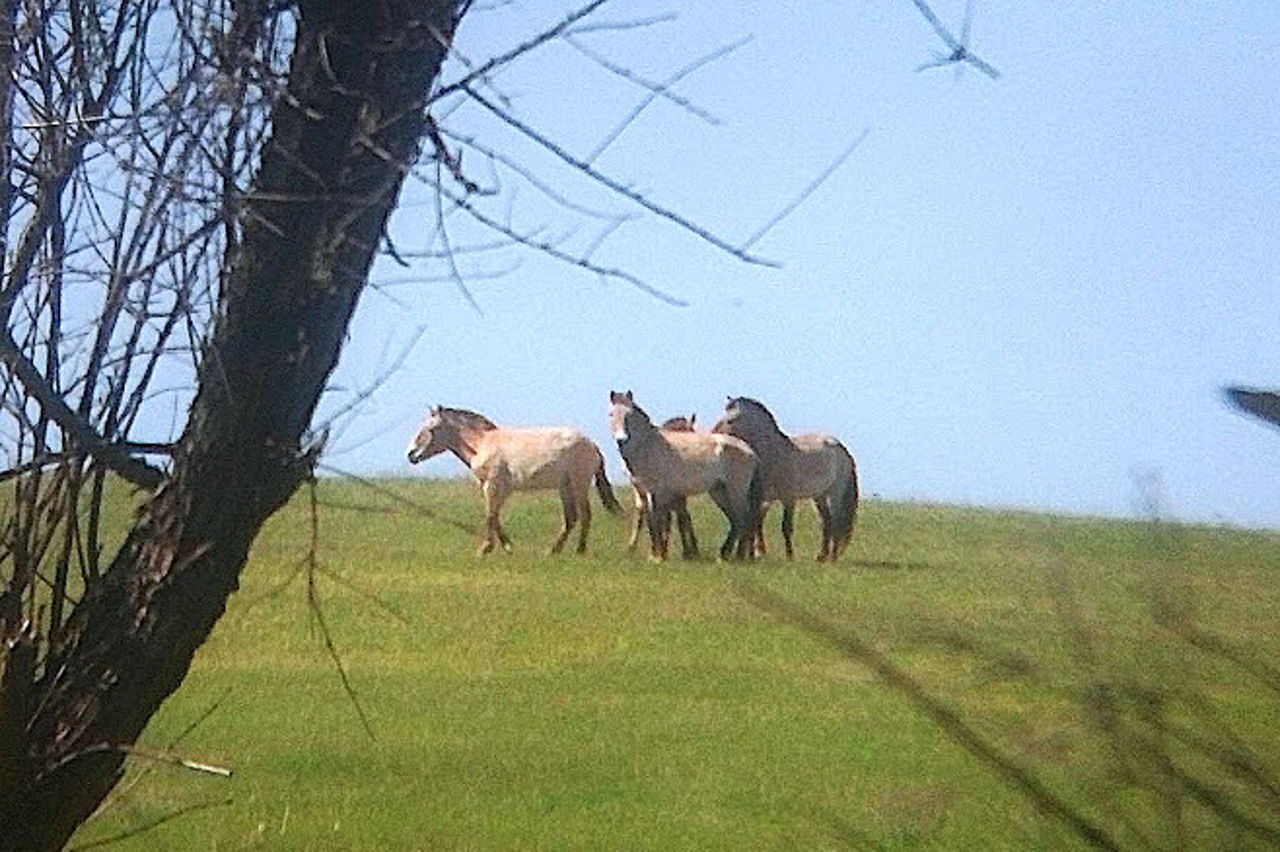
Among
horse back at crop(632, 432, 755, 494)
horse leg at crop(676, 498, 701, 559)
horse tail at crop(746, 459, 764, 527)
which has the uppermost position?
horse back at crop(632, 432, 755, 494)

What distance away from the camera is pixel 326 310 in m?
1.27

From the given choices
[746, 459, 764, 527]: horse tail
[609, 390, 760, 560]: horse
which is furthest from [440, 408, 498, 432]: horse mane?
[746, 459, 764, 527]: horse tail

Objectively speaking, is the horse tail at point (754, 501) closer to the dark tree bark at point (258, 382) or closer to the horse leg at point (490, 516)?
the horse leg at point (490, 516)

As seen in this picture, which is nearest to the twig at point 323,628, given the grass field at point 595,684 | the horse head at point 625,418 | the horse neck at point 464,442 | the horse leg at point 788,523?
the grass field at point 595,684

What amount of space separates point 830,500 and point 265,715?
446 millimetres

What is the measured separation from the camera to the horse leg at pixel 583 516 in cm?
157

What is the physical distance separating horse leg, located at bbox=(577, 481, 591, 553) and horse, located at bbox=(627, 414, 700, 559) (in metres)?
0.04

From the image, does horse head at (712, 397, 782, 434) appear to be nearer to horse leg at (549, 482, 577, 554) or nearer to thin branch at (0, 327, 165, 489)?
horse leg at (549, 482, 577, 554)

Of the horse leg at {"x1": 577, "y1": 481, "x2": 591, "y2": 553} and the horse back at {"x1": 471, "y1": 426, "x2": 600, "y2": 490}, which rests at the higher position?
the horse back at {"x1": 471, "y1": 426, "x2": 600, "y2": 490}

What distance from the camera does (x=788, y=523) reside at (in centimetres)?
155

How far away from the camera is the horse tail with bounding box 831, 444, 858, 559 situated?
151 cm

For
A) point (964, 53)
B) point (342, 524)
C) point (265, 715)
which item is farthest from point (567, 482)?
point (964, 53)

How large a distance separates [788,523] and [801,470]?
0.24 ft

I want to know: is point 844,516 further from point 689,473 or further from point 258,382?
point 258,382
